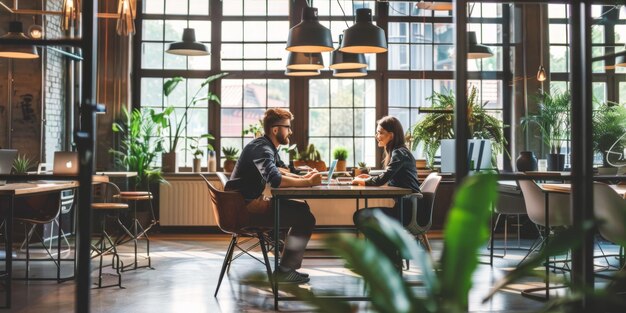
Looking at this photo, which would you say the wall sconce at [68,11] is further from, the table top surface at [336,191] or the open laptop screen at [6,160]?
the table top surface at [336,191]

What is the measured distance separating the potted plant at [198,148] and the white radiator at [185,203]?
19cm

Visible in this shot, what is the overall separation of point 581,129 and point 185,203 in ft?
23.2

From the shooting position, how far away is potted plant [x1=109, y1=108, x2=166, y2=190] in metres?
8.24

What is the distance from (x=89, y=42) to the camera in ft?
6.75

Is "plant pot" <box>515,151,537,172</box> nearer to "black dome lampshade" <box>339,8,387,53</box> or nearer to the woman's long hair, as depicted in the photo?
the woman's long hair

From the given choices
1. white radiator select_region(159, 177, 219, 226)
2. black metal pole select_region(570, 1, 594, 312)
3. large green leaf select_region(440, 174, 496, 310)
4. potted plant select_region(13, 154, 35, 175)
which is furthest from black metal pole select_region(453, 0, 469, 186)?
white radiator select_region(159, 177, 219, 226)

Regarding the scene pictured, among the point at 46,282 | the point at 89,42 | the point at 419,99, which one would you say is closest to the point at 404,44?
the point at 419,99

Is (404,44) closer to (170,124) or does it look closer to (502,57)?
(502,57)

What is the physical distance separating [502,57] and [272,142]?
203 inches

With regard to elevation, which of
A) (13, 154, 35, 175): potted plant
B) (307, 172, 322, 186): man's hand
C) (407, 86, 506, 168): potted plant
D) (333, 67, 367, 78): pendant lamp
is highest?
(333, 67, 367, 78): pendant lamp

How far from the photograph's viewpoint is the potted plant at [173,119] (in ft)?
27.7

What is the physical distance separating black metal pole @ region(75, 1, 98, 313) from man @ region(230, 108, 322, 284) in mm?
2652

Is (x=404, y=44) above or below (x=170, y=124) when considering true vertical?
above

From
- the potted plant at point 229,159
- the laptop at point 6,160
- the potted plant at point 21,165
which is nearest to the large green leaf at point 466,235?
the laptop at point 6,160
